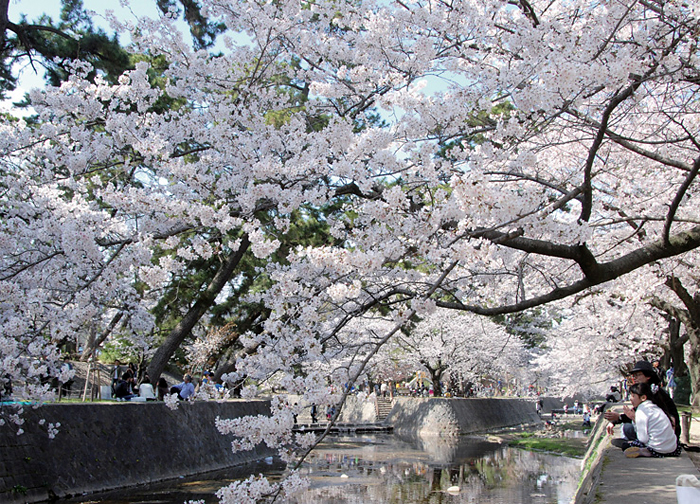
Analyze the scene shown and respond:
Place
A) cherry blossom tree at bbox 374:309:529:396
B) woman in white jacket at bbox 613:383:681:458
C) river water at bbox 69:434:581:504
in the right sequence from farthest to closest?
cherry blossom tree at bbox 374:309:529:396, river water at bbox 69:434:581:504, woman in white jacket at bbox 613:383:681:458

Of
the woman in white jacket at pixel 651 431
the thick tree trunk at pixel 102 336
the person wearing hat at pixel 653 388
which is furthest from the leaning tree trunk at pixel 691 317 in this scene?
the thick tree trunk at pixel 102 336

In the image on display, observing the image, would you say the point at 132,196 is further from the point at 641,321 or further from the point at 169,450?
the point at 641,321

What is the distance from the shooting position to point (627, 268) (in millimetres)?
4949

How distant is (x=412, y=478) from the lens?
11.9 metres

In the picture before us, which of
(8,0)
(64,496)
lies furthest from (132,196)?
(64,496)

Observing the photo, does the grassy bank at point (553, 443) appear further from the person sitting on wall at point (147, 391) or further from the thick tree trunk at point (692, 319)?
the person sitting on wall at point (147, 391)

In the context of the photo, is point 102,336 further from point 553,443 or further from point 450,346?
point 450,346

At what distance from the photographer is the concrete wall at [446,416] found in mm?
23266

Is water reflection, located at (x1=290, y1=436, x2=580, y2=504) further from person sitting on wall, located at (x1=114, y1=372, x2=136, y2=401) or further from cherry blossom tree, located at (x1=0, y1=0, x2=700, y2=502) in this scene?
cherry blossom tree, located at (x1=0, y1=0, x2=700, y2=502)

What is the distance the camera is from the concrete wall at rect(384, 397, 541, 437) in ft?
76.3

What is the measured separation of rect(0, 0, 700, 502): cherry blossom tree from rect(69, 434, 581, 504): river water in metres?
4.30

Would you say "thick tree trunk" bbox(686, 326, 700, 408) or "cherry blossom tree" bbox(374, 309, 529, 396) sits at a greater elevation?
"cherry blossom tree" bbox(374, 309, 529, 396)

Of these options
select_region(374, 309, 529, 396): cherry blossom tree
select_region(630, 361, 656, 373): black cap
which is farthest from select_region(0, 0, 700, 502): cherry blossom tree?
select_region(374, 309, 529, 396): cherry blossom tree

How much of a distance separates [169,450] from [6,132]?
24.0 ft
